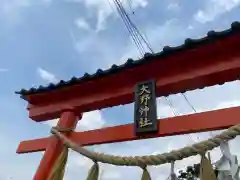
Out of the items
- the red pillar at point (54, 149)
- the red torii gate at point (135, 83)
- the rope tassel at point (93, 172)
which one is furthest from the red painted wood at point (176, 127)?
the rope tassel at point (93, 172)

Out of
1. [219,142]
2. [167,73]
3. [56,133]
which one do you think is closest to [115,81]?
[167,73]

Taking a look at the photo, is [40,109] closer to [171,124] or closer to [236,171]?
[171,124]

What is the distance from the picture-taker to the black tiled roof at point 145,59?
81.0 inches

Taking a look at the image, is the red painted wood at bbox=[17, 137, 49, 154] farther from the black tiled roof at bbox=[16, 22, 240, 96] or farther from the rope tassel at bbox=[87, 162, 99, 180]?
the rope tassel at bbox=[87, 162, 99, 180]

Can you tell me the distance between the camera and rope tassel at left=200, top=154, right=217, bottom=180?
1.48 m

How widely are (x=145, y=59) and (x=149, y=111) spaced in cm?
44

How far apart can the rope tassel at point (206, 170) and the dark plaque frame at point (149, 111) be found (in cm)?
60

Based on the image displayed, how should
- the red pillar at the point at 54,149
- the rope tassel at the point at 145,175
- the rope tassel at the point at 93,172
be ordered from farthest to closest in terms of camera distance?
the red pillar at the point at 54,149 → the rope tassel at the point at 93,172 → the rope tassel at the point at 145,175

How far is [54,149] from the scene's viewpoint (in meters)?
2.54

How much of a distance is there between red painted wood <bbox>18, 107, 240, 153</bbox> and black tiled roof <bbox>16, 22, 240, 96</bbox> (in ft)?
1.60

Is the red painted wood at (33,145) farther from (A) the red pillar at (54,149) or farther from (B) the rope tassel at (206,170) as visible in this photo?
(B) the rope tassel at (206,170)

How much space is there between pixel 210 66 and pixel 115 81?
828mm

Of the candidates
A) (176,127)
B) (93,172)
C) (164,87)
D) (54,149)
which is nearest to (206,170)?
(176,127)

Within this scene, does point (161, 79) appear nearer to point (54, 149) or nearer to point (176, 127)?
point (176, 127)
